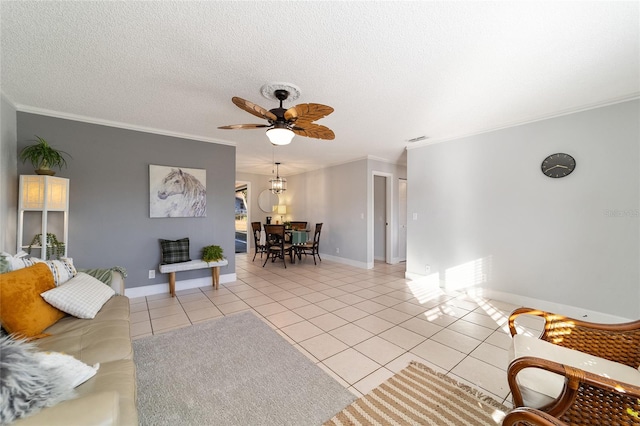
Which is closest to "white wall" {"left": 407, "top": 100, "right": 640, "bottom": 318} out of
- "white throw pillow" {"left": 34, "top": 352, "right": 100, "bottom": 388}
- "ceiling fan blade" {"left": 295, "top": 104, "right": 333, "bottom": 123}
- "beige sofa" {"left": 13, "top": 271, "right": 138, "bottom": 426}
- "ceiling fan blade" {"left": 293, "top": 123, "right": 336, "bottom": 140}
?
"ceiling fan blade" {"left": 293, "top": 123, "right": 336, "bottom": 140}

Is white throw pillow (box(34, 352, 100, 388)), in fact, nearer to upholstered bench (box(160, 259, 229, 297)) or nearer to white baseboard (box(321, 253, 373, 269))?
upholstered bench (box(160, 259, 229, 297))

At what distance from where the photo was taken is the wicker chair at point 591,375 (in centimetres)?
99

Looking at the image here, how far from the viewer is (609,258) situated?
2738 millimetres

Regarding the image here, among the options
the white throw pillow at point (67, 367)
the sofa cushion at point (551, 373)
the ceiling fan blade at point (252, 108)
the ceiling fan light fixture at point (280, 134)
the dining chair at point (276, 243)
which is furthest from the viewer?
the dining chair at point (276, 243)

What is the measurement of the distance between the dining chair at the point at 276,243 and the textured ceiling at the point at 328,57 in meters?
2.80

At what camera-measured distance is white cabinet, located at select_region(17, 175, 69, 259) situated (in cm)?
266

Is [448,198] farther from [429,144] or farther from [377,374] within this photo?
[377,374]

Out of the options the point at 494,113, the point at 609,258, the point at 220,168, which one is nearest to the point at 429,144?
the point at 494,113

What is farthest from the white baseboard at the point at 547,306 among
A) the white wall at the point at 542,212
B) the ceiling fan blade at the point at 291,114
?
the ceiling fan blade at the point at 291,114

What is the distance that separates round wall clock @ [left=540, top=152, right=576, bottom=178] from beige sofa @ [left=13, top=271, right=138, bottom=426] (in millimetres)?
4374

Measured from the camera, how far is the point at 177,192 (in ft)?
12.9

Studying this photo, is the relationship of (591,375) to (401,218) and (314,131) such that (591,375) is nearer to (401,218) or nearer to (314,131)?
(314,131)

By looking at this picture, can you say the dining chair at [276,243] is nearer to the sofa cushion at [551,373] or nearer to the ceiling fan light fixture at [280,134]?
the ceiling fan light fixture at [280,134]

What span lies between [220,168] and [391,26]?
351cm
